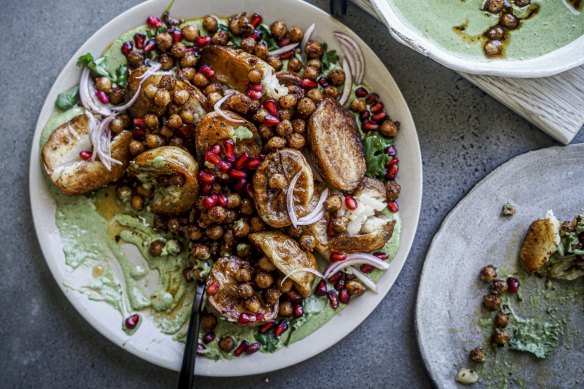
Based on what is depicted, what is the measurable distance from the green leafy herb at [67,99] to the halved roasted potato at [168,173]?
60 centimetres

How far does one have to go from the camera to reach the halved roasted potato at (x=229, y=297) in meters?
2.97

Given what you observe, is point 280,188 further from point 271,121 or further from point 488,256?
point 488,256

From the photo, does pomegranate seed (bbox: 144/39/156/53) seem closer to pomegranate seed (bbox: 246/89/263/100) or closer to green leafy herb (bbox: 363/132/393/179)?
pomegranate seed (bbox: 246/89/263/100)

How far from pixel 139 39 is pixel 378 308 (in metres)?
2.34

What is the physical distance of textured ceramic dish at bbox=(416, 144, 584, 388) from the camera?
3357 mm

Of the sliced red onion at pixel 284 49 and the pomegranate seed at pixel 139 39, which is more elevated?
the sliced red onion at pixel 284 49

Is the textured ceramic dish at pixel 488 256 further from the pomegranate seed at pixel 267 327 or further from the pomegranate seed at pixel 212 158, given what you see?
the pomegranate seed at pixel 212 158

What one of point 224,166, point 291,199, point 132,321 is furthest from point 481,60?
point 132,321

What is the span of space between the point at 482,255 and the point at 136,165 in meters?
2.28

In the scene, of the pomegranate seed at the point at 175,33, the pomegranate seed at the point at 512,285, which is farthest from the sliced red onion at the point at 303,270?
the pomegranate seed at the point at 175,33

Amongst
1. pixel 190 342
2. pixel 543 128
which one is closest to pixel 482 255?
pixel 543 128

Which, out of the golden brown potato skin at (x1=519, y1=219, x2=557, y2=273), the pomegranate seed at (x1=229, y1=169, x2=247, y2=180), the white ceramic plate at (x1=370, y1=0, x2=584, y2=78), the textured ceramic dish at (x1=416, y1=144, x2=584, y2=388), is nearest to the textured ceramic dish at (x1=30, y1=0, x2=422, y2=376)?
the white ceramic plate at (x1=370, y1=0, x2=584, y2=78)

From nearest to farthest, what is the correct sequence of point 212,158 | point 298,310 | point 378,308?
1. point 212,158
2. point 298,310
3. point 378,308

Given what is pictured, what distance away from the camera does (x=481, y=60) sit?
3.22 metres
